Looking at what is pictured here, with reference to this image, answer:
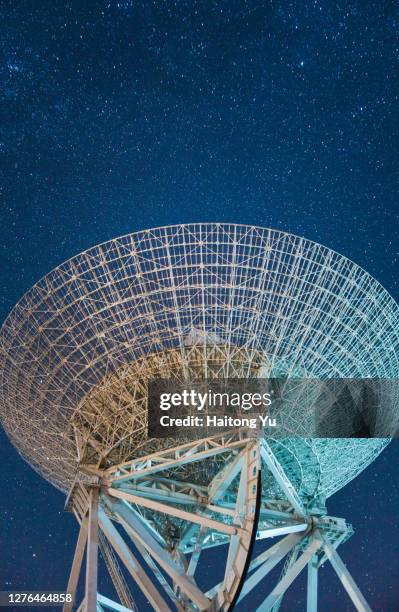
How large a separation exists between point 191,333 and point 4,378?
7.96 m

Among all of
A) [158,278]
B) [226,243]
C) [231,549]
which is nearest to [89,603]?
[231,549]

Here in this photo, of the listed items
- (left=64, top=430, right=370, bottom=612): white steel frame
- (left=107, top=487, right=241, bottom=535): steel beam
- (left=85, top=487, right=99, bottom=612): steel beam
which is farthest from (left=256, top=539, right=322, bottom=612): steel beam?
(left=85, top=487, right=99, bottom=612): steel beam

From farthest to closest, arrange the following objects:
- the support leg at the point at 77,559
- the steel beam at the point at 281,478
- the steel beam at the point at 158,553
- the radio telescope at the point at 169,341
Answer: the radio telescope at the point at 169,341
the support leg at the point at 77,559
the steel beam at the point at 281,478
the steel beam at the point at 158,553

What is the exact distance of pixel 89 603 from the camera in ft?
68.4

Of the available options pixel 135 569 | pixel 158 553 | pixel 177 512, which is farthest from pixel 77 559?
pixel 177 512

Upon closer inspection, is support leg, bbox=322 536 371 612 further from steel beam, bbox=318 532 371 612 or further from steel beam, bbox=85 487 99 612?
steel beam, bbox=85 487 99 612

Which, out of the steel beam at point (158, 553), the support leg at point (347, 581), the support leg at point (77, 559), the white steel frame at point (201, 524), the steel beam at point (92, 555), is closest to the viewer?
the steel beam at point (158, 553)

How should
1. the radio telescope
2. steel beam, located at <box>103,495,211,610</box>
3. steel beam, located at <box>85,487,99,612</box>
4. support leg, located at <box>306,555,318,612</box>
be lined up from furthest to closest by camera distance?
1. support leg, located at <box>306,555,318,612</box>
2. the radio telescope
3. steel beam, located at <box>85,487,99,612</box>
4. steel beam, located at <box>103,495,211,610</box>

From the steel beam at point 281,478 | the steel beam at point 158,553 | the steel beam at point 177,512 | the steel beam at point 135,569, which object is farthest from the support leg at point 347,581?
the steel beam at point 135,569
